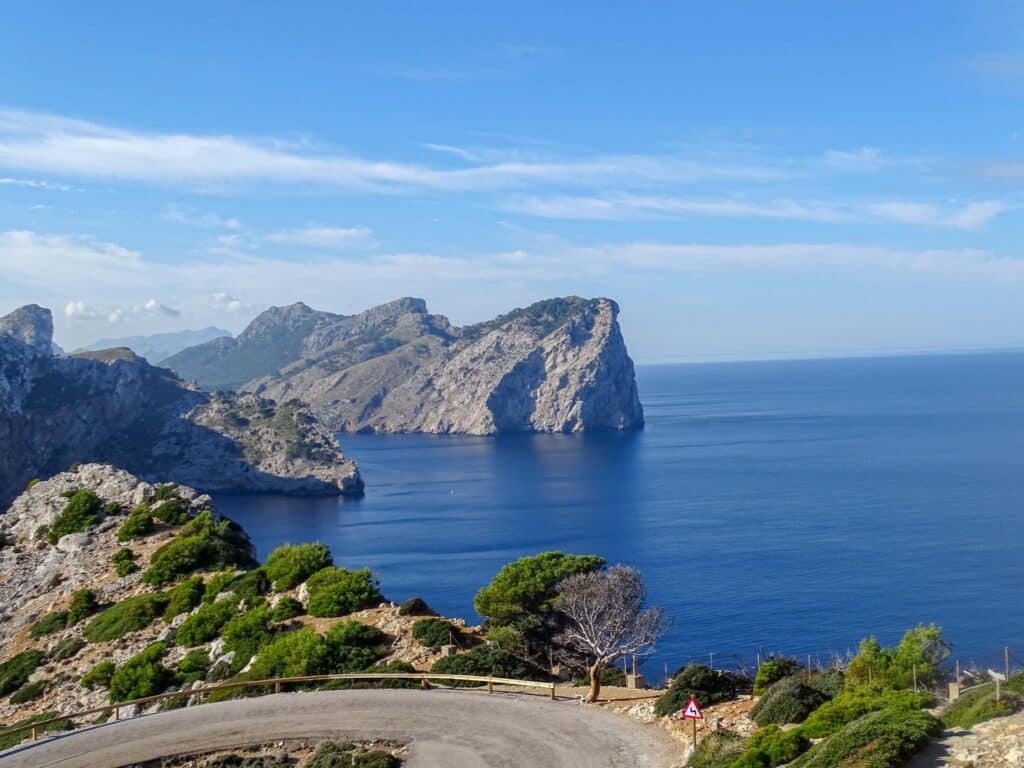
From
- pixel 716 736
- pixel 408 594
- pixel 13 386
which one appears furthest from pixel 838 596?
pixel 13 386

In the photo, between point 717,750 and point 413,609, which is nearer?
point 717,750

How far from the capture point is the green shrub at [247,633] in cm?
3788

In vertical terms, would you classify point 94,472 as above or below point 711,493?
above

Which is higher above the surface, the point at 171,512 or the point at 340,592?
the point at 171,512

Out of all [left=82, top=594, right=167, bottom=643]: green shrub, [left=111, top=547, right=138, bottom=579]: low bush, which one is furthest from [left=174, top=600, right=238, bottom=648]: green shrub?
[left=111, top=547, right=138, bottom=579]: low bush

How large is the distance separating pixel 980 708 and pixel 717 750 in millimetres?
6465

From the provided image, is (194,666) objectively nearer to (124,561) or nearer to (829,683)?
(124,561)

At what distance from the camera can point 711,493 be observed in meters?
153

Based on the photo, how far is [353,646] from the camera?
3619cm

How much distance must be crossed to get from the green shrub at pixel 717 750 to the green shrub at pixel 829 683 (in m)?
5.25

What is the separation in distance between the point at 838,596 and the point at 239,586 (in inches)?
2635

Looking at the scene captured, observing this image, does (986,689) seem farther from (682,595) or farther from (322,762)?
(682,595)

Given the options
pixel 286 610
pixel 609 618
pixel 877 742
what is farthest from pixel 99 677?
pixel 877 742

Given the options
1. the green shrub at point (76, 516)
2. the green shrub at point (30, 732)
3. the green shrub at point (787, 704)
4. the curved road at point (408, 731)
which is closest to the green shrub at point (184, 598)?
the green shrub at point (30, 732)
